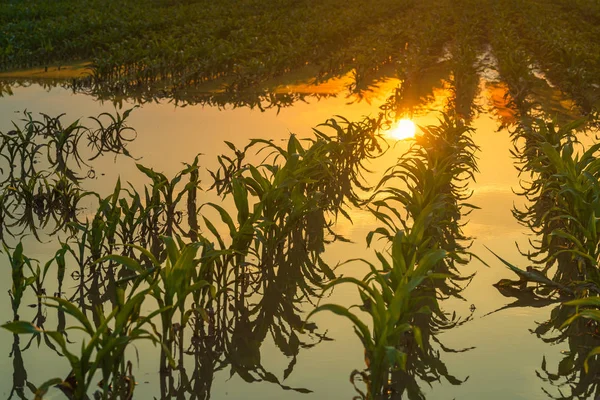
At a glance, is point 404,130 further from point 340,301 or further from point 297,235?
point 340,301

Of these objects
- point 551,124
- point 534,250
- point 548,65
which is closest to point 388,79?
point 548,65

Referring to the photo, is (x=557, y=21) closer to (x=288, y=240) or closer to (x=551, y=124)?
(x=551, y=124)

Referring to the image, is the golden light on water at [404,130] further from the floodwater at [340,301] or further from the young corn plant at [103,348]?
Answer: the young corn plant at [103,348]

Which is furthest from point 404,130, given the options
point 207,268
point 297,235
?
point 207,268

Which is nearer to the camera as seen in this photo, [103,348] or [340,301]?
[103,348]

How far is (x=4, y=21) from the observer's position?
880 inches

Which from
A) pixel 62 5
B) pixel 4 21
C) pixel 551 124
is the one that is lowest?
pixel 551 124

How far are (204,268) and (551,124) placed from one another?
15.2 feet

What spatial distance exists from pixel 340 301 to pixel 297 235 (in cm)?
131

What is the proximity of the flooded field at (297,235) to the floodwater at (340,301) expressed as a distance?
0.02 metres

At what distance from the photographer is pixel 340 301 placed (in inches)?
211

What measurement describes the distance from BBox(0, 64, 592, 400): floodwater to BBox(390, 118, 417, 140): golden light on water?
→ 0.20m

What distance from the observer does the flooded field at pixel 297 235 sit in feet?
14.0

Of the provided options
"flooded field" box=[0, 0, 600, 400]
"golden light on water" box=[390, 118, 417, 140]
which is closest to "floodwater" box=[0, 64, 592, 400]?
"flooded field" box=[0, 0, 600, 400]
